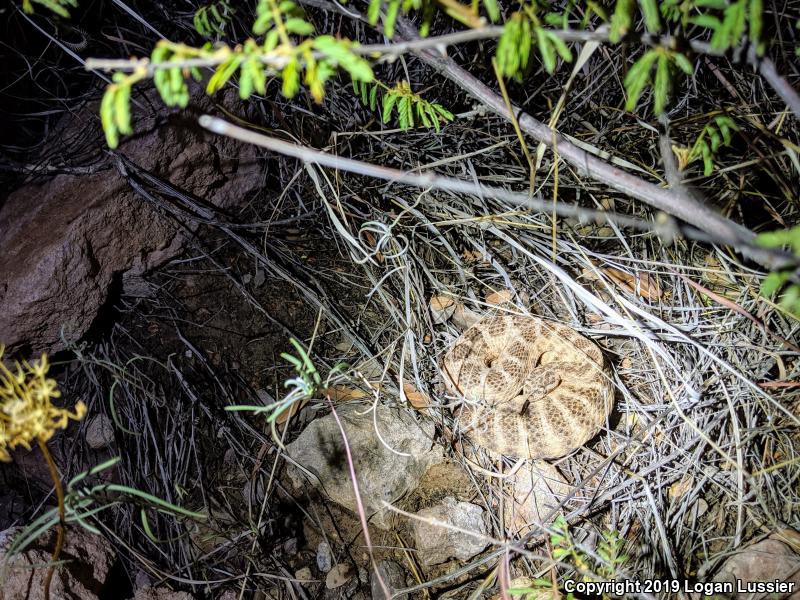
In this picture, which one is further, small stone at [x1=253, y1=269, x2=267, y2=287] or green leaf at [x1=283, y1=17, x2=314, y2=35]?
small stone at [x1=253, y1=269, x2=267, y2=287]

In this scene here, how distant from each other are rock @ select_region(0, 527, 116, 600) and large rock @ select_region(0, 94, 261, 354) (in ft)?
3.62

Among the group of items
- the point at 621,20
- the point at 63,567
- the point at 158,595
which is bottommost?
the point at 158,595

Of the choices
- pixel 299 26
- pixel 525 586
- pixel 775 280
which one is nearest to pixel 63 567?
pixel 525 586

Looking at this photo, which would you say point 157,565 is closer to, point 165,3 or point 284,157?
point 284,157

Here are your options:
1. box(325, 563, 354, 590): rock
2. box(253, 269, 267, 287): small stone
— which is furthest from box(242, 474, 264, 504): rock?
box(253, 269, 267, 287): small stone

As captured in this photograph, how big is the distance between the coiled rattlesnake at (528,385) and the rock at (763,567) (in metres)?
0.76

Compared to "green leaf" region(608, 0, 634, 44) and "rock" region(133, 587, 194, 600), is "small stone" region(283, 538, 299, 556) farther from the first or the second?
"green leaf" region(608, 0, 634, 44)

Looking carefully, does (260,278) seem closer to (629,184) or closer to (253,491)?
(253,491)

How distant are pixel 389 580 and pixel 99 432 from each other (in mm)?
1795

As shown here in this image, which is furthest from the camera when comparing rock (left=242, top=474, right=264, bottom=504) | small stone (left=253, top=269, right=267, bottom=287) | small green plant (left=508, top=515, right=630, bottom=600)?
small stone (left=253, top=269, right=267, bottom=287)

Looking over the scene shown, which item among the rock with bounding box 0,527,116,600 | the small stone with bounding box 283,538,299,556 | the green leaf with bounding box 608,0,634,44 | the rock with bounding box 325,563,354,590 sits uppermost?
the green leaf with bounding box 608,0,634,44

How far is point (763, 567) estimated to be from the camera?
2252 mm

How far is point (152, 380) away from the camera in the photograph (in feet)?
10.0

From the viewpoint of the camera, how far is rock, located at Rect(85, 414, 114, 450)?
297 cm
